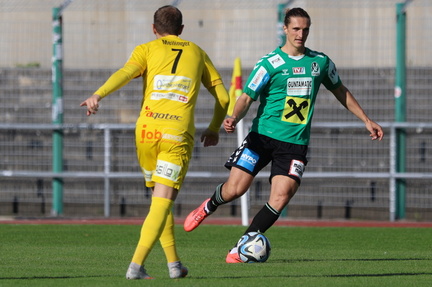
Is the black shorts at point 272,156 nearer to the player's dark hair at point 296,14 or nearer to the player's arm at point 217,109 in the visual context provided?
the player's dark hair at point 296,14

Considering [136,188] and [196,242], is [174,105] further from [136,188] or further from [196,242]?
[136,188]

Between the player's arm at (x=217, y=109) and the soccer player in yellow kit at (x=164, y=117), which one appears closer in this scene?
the soccer player in yellow kit at (x=164, y=117)

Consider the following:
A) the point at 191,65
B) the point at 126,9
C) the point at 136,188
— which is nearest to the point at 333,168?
the point at 136,188

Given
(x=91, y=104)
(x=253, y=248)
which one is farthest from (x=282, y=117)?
(x=91, y=104)

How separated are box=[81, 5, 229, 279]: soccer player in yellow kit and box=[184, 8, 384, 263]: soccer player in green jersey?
1418 millimetres

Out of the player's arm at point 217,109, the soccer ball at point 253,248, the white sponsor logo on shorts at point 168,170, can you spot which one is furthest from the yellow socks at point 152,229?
the soccer ball at point 253,248

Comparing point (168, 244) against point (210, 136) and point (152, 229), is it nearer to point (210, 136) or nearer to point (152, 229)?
point (152, 229)

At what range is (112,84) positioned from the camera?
6.57 metres

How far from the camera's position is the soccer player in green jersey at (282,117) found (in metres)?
8.35

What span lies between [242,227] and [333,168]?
2405mm

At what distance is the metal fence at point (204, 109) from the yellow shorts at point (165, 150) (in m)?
6.81

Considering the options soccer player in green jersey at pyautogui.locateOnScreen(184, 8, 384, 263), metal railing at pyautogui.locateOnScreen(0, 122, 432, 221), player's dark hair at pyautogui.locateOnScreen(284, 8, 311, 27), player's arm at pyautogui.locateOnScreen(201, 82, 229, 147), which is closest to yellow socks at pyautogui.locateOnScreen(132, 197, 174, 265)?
player's arm at pyautogui.locateOnScreen(201, 82, 229, 147)

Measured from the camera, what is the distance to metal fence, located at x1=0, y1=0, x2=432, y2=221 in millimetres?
14047

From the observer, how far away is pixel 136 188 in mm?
14617
